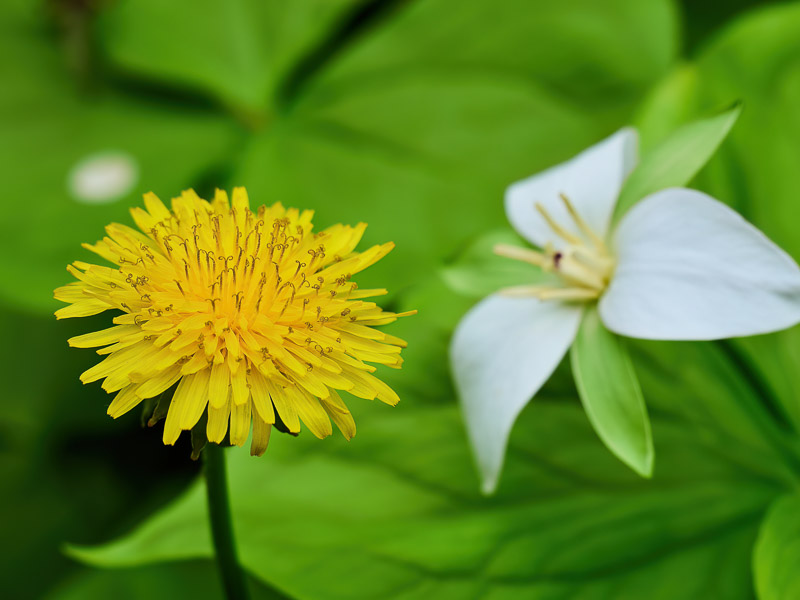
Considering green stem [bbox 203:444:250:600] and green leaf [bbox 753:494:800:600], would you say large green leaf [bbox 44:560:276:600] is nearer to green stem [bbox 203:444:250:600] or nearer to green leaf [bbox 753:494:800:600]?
green stem [bbox 203:444:250:600]

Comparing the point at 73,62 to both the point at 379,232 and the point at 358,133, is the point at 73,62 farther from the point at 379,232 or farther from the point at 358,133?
the point at 379,232

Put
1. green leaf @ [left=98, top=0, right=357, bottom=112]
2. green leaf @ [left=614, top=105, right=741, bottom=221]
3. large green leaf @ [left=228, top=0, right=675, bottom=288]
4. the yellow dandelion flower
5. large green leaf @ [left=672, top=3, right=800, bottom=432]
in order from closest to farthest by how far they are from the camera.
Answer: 1. the yellow dandelion flower
2. green leaf @ [left=614, top=105, right=741, bottom=221]
3. large green leaf @ [left=672, top=3, right=800, bottom=432]
4. large green leaf @ [left=228, top=0, right=675, bottom=288]
5. green leaf @ [left=98, top=0, right=357, bottom=112]

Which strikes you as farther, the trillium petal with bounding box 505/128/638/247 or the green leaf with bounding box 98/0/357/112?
the green leaf with bounding box 98/0/357/112

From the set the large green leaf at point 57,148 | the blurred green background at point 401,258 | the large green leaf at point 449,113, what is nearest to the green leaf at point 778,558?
the blurred green background at point 401,258

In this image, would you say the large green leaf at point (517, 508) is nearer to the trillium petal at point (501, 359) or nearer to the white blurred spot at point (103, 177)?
the trillium petal at point (501, 359)

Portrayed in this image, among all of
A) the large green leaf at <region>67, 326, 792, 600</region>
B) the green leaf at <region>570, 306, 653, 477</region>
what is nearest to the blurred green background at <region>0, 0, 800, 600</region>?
the large green leaf at <region>67, 326, 792, 600</region>

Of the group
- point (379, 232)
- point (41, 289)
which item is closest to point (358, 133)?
point (379, 232)

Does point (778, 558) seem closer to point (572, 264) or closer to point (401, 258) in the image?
point (572, 264)

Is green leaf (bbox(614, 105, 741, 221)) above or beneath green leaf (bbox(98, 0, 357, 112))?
beneath
